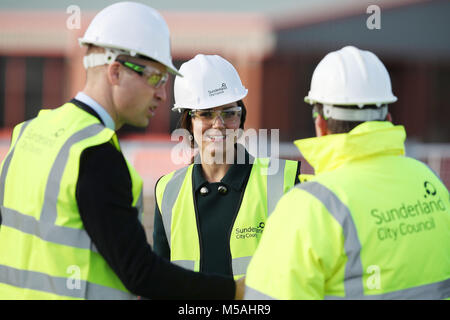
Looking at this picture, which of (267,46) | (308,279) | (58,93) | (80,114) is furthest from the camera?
(58,93)

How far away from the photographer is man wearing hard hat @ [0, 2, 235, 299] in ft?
8.14

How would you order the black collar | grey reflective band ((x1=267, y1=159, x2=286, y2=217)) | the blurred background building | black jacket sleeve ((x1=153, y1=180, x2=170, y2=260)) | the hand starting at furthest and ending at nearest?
the blurred background building, black jacket sleeve ((x1=153, y1=180, x2=170, y2=260)), grey reflective band ((x1=267, y1=159, x2=286, y2=217)), the hand, the black collar

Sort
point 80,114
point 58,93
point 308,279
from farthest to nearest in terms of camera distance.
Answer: point 58,93
point 80,114
point 308,279

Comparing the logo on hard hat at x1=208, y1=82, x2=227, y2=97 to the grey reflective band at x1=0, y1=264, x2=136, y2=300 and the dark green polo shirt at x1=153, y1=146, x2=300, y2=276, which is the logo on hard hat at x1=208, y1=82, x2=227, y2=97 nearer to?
the dark green polo shirt at x1=153, y1=146, x2=300, y2=276

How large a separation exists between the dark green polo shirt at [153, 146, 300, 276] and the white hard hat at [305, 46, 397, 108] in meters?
1.18

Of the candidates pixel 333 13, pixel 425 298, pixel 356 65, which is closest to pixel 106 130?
pixel 356 65

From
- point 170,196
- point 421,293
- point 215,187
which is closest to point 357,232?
point 421,293

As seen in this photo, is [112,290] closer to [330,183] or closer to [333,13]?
[330,183]

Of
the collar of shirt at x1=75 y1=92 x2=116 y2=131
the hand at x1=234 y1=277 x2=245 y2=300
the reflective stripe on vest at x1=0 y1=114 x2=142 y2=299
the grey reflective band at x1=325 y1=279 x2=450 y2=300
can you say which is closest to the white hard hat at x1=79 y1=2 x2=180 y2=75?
the collar of shirt at x1=75 y1=92 x2=116 y2=131

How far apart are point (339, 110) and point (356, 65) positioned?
0.22 m

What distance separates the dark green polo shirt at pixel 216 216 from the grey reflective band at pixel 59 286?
1.15 metres

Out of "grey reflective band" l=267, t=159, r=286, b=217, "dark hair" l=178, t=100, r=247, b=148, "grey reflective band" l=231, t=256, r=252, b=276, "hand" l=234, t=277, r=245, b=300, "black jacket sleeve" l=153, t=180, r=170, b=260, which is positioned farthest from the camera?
"dark hair" l=178, t=100, r=247, b=148

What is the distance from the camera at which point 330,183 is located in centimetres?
254

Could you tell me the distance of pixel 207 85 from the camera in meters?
4.12
